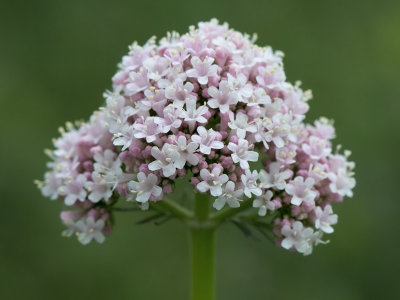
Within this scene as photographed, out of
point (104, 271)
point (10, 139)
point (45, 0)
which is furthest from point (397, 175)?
point (45, 0)

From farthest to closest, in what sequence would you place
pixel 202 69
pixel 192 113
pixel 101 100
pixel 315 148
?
pixel 101 100 < pixel 315 148 < pixel 202 69 < pixel 192 113

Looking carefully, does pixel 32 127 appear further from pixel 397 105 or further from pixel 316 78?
pixel 397 105

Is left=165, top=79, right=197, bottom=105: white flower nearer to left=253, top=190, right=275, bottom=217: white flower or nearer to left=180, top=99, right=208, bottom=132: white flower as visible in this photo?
left=180, top=99, right=208, bottom=132: white flower

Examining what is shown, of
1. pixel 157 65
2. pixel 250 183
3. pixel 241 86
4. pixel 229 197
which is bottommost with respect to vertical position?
pixel 229 197

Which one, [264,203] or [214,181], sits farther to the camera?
[264,203]

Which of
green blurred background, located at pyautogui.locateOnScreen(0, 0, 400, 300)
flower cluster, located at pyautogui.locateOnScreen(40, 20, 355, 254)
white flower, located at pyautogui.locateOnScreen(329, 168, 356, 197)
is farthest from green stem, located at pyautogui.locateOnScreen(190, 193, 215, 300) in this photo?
green blurred background, located at pyautogui.locateOnScreen(0, 0, 400, 300)

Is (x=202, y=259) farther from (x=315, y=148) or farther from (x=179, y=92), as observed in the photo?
(x=179, y=92)

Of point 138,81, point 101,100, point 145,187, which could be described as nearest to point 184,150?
point 145,187
